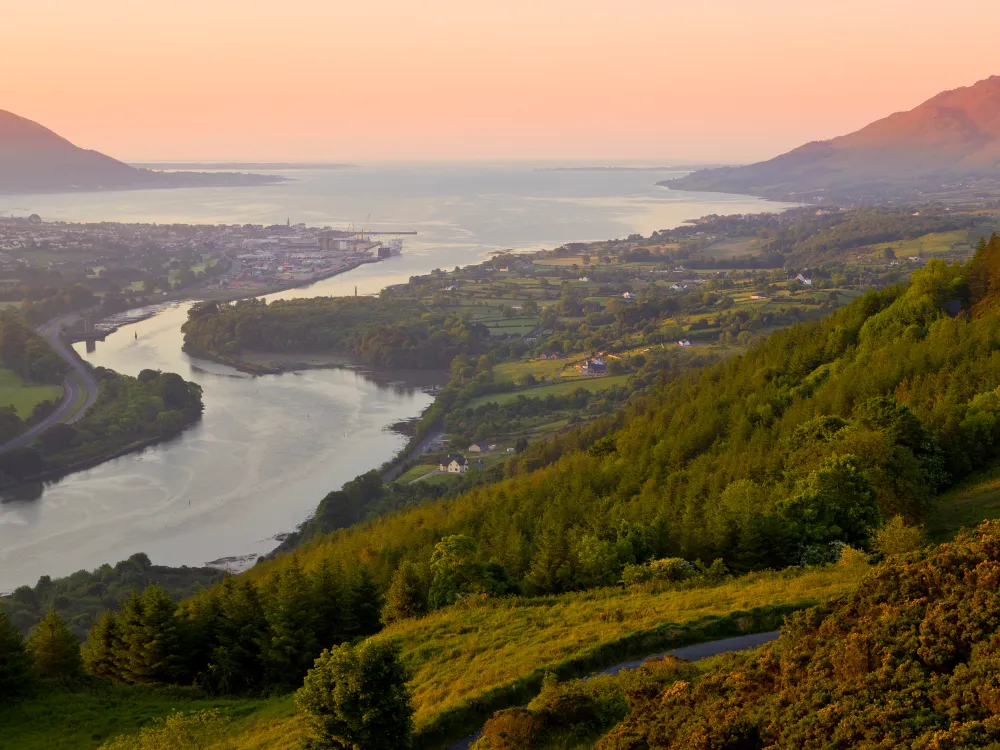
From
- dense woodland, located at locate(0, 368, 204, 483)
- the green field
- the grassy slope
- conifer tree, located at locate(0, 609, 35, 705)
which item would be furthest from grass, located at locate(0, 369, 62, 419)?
the green field

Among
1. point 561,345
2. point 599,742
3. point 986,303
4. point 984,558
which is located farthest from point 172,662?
point 561,345

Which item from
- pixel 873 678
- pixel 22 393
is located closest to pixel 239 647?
pixel 873 678

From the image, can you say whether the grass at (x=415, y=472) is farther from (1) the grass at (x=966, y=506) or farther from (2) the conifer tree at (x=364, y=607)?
(1) the grass at (x=966, y=506)

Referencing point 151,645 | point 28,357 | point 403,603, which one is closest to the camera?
point 151,645

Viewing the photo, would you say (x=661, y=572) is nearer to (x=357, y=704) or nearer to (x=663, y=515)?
(x=663, y=515)

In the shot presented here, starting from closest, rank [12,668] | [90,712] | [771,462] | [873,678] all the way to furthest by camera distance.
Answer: [873,678] < [90,712] < [12,668] < [771,462]

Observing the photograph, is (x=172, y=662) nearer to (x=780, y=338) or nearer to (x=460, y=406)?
(x=780, y=338)
